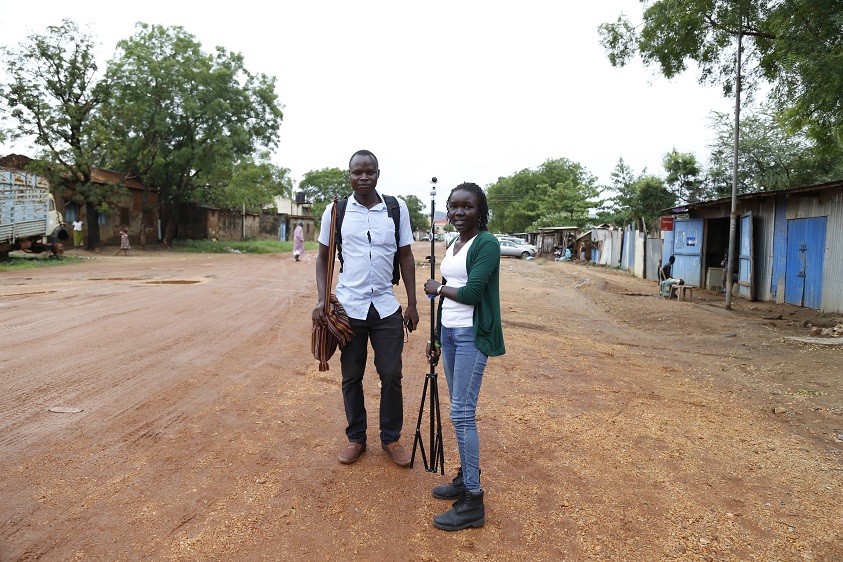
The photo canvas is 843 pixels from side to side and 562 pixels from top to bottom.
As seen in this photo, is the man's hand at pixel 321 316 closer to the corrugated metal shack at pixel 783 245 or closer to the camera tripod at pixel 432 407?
the camera tripod at pixel 432 407

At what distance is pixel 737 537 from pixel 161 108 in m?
28.8

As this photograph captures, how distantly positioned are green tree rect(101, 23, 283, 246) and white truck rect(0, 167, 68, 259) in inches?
194

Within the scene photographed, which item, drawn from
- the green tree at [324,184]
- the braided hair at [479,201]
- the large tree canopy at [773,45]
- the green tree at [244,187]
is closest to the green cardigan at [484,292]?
the braided hair at [479,201]

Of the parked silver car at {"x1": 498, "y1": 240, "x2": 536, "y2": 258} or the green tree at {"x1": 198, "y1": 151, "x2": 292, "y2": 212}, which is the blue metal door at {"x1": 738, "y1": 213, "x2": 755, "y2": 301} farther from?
the green tree at {"x1": 198, "y1": 151, "x2": 292, "y2": 212}

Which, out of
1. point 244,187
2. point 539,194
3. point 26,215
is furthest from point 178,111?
point 539,194

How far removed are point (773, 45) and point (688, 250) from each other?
347 inches

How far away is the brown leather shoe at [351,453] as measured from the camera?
339 cm

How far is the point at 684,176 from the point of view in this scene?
77.9 ft

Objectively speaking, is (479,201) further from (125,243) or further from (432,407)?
(125,243)

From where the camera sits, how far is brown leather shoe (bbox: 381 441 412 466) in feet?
11.0

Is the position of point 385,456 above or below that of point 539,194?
below

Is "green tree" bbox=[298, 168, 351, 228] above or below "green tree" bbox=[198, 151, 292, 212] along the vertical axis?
above

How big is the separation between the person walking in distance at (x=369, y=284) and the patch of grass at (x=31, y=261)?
16855 mm

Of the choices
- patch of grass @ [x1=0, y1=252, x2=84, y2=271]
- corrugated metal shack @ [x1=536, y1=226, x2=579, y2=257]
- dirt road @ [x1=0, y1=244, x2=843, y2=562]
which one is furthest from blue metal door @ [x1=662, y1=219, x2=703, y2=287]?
patch of grass @ [x1=0, y1=252, x2=84, y2=271]
